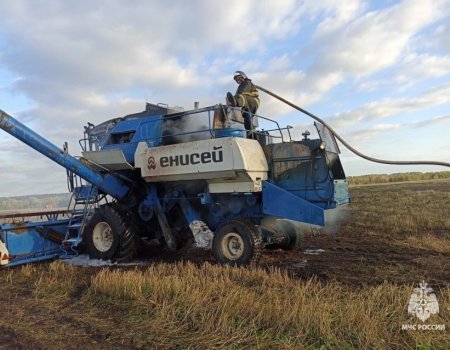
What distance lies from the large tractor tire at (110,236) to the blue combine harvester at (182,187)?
0.02 m

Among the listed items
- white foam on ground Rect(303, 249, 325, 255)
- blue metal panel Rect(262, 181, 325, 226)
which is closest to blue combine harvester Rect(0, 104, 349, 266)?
blue metal panel Rect(262, 181, 325, 226)

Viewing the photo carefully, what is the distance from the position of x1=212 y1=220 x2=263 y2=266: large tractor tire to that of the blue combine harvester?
2 centimetres

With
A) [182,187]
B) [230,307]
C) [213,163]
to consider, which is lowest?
[230,307]

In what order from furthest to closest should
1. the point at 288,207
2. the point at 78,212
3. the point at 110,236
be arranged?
Answer: 1. the point at 78,212
2. the point at 110,236
3. the point at 288,207

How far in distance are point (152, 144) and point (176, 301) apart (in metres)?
4.69

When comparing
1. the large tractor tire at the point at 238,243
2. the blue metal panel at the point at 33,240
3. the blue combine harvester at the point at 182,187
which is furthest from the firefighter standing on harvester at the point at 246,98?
the blue metal panel at the point at 33,240

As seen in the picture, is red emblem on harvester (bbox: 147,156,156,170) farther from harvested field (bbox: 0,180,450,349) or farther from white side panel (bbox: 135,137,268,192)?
harvested field (bbox: 0,180,450,349)

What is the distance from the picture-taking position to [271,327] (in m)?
4.45

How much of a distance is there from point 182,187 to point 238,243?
1945 millimetres

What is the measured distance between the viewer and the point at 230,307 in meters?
4.91

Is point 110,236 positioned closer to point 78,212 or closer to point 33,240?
point 78,212

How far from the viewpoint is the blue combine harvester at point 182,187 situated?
26.7 feet

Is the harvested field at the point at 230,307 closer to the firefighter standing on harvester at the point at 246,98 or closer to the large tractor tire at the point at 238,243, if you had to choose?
the large tractor tire at the point at 238,243

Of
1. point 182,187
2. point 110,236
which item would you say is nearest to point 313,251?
point 182,187
